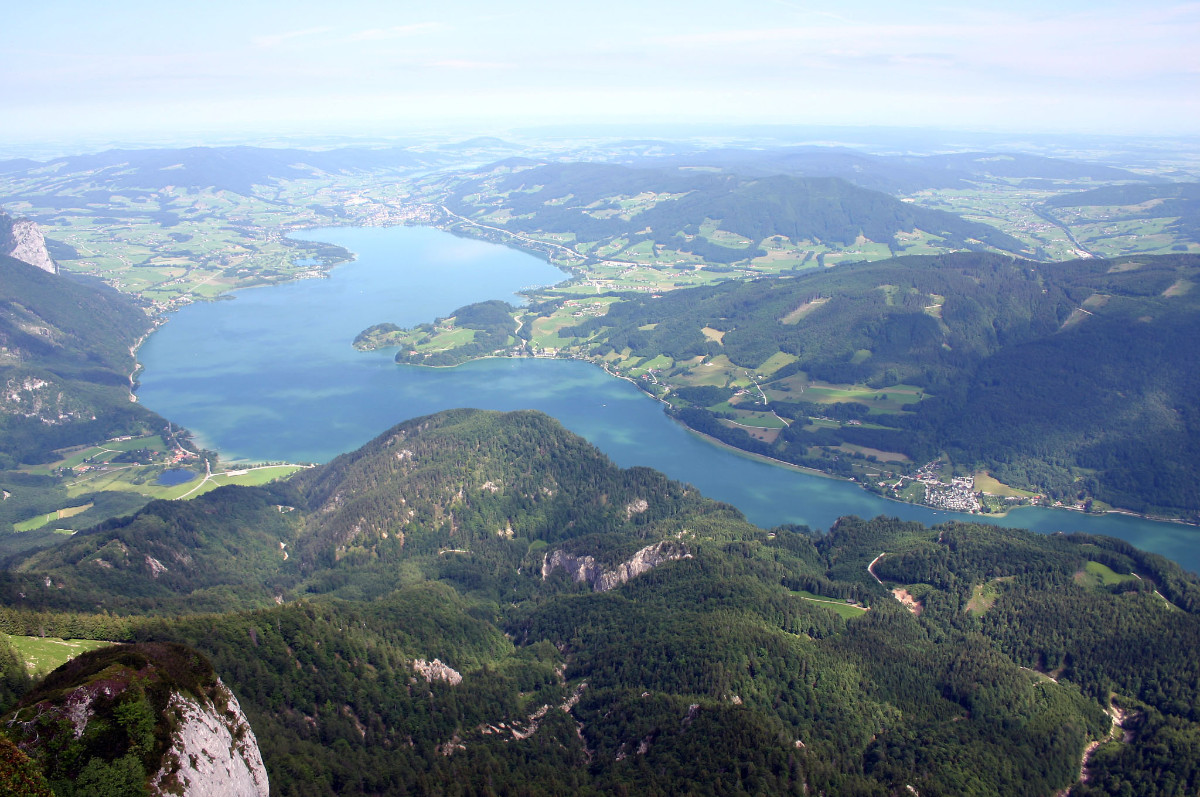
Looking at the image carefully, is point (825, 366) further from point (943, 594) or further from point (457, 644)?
point (457, 644)

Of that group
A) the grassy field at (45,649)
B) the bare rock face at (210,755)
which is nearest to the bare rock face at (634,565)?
the grassy field at (45,649)

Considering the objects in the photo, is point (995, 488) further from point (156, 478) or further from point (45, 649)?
point (156, 478)

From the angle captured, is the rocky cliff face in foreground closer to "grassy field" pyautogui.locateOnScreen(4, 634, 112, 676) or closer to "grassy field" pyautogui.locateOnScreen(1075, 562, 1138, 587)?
"grassy field" pyautogui.locateOnScreen(4, 634, 112, 676)

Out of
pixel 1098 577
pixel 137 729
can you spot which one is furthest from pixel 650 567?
pixel 137 729

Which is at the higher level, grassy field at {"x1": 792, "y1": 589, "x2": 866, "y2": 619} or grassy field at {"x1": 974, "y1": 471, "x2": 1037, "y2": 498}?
grassy field at {"x1": 792, "y1": 589, "x2": 866, "y2": 619}

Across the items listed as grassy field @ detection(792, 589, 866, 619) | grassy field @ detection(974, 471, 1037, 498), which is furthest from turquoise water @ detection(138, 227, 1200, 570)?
grassy field @ detection(792, 589, 866, 619)

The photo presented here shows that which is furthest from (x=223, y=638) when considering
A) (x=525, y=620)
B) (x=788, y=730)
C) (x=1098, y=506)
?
(x=1098, y=506)
